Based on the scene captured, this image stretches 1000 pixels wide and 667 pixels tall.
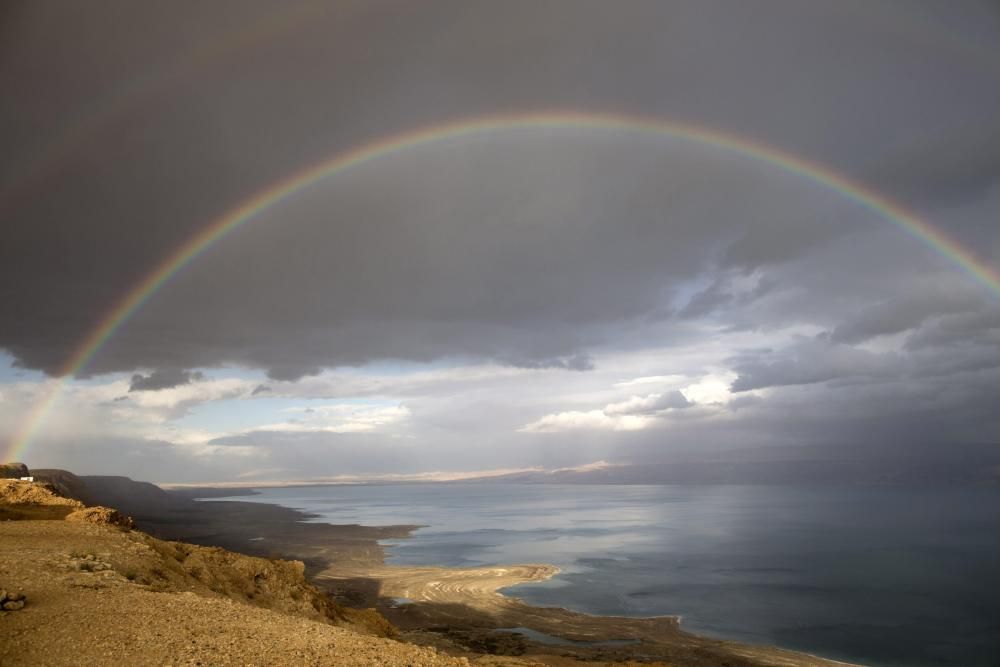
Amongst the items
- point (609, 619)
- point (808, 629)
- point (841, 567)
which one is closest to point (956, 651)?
point (808, 629)

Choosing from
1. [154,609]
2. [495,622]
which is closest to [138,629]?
[154,609]

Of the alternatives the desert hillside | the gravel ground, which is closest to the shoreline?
the desert hillside

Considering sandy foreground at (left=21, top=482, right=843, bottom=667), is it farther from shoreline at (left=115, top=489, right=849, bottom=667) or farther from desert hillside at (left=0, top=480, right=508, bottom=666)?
desert hillside at (left=0, top=480, right=508, bottom=666)

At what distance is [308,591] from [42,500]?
1570cm

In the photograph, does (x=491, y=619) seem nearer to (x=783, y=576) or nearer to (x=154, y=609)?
(x=154, y=609)

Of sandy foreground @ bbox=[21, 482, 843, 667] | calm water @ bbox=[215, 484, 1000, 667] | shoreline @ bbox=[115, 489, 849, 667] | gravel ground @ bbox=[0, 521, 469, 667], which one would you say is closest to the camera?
gravel ground @ bbox=[0, 521, 469, 667]

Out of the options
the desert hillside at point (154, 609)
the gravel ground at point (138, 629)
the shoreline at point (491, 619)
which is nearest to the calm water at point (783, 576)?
the shoreline at point (491, 619)

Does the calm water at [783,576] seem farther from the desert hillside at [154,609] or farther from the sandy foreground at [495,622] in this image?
the desert hillside at [154,609]

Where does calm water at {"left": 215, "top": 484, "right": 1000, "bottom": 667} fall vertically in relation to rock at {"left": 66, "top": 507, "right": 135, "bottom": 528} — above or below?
below

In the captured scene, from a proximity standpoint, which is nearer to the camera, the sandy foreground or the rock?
the rock

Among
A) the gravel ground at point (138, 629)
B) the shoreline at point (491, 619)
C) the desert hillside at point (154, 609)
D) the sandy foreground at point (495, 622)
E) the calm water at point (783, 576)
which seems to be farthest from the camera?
the calm water at point (783, 576)

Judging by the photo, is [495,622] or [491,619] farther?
[491,619]

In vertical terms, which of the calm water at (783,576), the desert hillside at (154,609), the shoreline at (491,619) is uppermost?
the desert hillside at (154,609)

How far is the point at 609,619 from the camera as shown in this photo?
1959 inches
